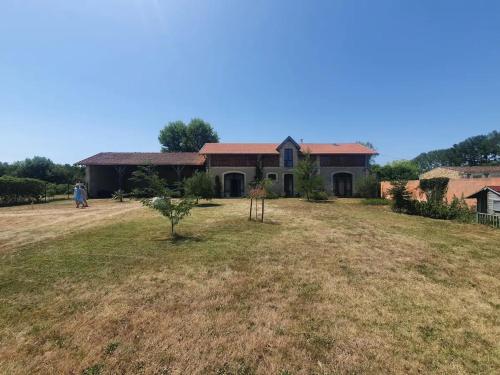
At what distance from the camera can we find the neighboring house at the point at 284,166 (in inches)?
1003

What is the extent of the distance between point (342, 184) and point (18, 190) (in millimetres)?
30237

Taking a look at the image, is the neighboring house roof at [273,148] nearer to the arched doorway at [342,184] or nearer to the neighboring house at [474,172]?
the arched doorway at [342,184]

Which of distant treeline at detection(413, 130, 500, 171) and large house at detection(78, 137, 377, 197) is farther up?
distant treeline at detection(413, 130, 500, 171)

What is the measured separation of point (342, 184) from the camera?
1031 inches

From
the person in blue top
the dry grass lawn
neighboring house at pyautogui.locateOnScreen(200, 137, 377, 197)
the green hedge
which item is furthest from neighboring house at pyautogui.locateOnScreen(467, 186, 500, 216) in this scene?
the green hedge

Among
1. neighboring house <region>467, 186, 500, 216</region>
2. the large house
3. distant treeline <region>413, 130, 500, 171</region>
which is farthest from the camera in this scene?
distant treeline <region>413, 130, 500, 171</region>

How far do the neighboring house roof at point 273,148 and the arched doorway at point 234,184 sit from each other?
2.60m

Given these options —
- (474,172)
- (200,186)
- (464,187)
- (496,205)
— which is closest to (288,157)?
(200,186)

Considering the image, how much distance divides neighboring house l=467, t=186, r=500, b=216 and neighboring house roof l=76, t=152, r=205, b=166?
74.1ft

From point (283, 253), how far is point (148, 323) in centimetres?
410

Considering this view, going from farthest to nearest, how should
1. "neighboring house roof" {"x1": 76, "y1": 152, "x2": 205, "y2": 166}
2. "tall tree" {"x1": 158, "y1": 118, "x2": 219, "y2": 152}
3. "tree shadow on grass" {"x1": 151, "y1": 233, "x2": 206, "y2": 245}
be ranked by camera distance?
"tall tree" {"x1": 158, "y1": 118, "x2": 219, "y2": 152}
"neighboring house roof" {"x1": 76, "y1": 152, "x2": 205, "y2": 166}
"tree shadow on grass" {"x1": 151, "y1": 233, "x2": 206, "y2": 245}

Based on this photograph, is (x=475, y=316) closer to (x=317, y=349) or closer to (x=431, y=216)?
(x=317, y=349)

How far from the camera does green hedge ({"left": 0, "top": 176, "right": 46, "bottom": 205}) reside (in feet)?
61.3

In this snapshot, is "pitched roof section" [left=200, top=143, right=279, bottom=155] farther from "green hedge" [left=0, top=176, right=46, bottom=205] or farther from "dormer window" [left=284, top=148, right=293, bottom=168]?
"green hedge" [left=0, top=176, right=46, bottom=205]
